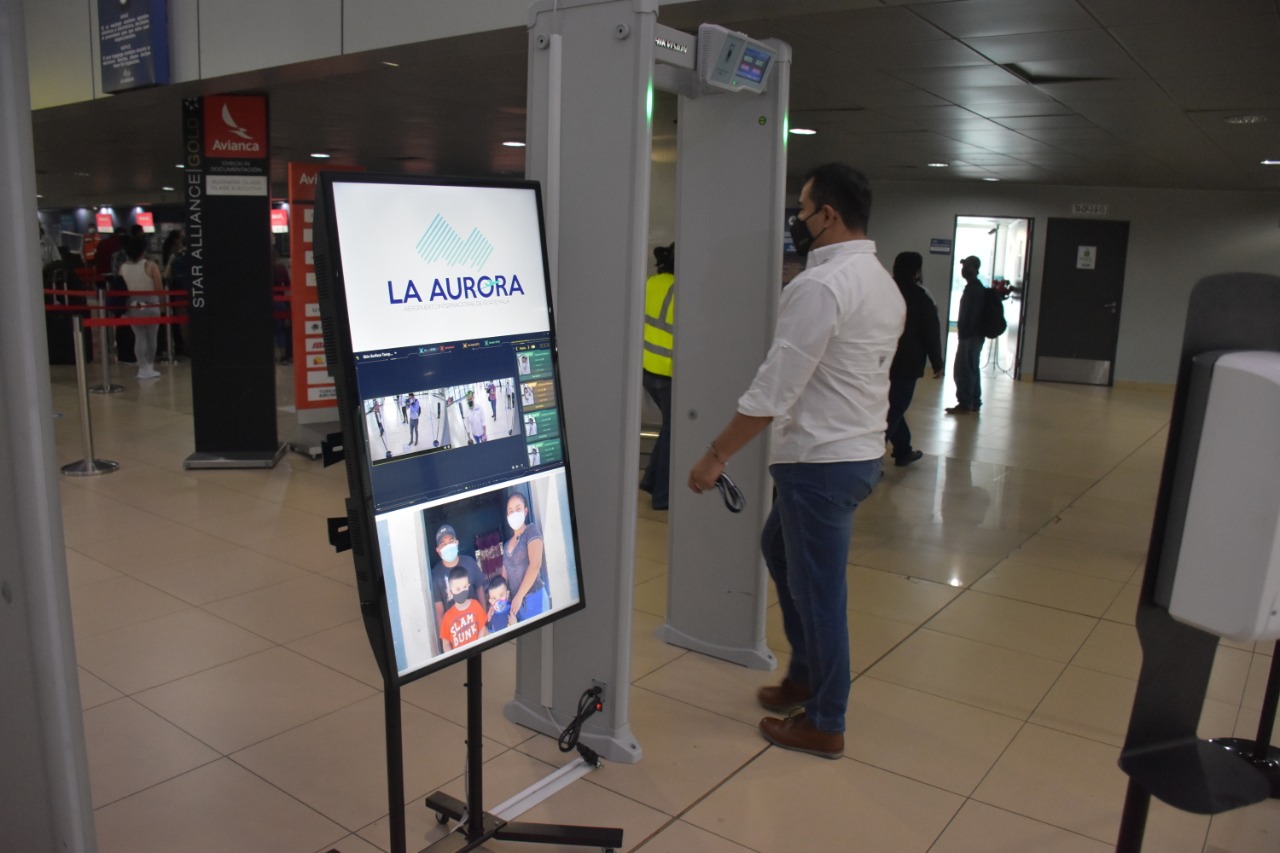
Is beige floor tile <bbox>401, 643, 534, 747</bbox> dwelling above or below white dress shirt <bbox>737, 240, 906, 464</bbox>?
below

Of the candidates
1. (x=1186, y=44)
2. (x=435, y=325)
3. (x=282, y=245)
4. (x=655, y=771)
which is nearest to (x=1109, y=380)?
(x=1186, y=44)

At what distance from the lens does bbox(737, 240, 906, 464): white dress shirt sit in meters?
2.53

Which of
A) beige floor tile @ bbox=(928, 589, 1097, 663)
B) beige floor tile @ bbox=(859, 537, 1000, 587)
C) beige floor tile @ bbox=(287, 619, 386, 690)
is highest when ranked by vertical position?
beige floor tile @ bbox=(287, 619, 386, 690)

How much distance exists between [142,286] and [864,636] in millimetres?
9184

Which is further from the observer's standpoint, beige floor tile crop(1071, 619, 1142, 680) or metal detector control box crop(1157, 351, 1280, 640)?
beige floor tile crop(1071, 619, 1142, 680)

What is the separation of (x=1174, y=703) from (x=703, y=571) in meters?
2.04

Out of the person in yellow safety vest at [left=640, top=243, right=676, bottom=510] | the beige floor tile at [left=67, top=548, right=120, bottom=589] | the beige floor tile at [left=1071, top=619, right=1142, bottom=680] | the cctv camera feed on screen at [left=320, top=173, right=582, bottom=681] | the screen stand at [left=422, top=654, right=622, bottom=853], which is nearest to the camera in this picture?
the cctv camera feed on screen at [left=320, top=173, right=582, bottom=681]

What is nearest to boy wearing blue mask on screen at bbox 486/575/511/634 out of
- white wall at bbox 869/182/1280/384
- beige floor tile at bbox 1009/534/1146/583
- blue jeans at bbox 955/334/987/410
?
beige floor tile at bbox 1009/534/1146/583

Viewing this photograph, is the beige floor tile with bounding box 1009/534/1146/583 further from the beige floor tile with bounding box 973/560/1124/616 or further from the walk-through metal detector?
the walk-through metal detector

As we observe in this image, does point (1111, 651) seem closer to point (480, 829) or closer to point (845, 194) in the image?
point (845, 194)

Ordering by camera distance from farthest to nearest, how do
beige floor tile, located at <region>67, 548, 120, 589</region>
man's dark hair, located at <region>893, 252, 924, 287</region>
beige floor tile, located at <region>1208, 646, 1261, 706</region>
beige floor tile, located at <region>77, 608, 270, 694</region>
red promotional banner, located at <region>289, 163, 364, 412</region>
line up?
man's dark hair, located at <region>893, 252, 924, 287</region> → red promotional banner, located at <region>289, 163, 364, 412</region> → beige floor tile, located at <region>67, 548, 120, 589</region> → beige floor tile, located at <region>1208, 646, 1261, 706</region> → beige floor tile, located at <region>77, 608, 270, 694</region>

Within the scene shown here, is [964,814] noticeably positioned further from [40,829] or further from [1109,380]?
[1109,380]

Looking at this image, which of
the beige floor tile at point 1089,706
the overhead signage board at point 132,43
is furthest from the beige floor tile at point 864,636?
the overhead signage board at point 132,43

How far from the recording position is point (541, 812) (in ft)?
8.15
